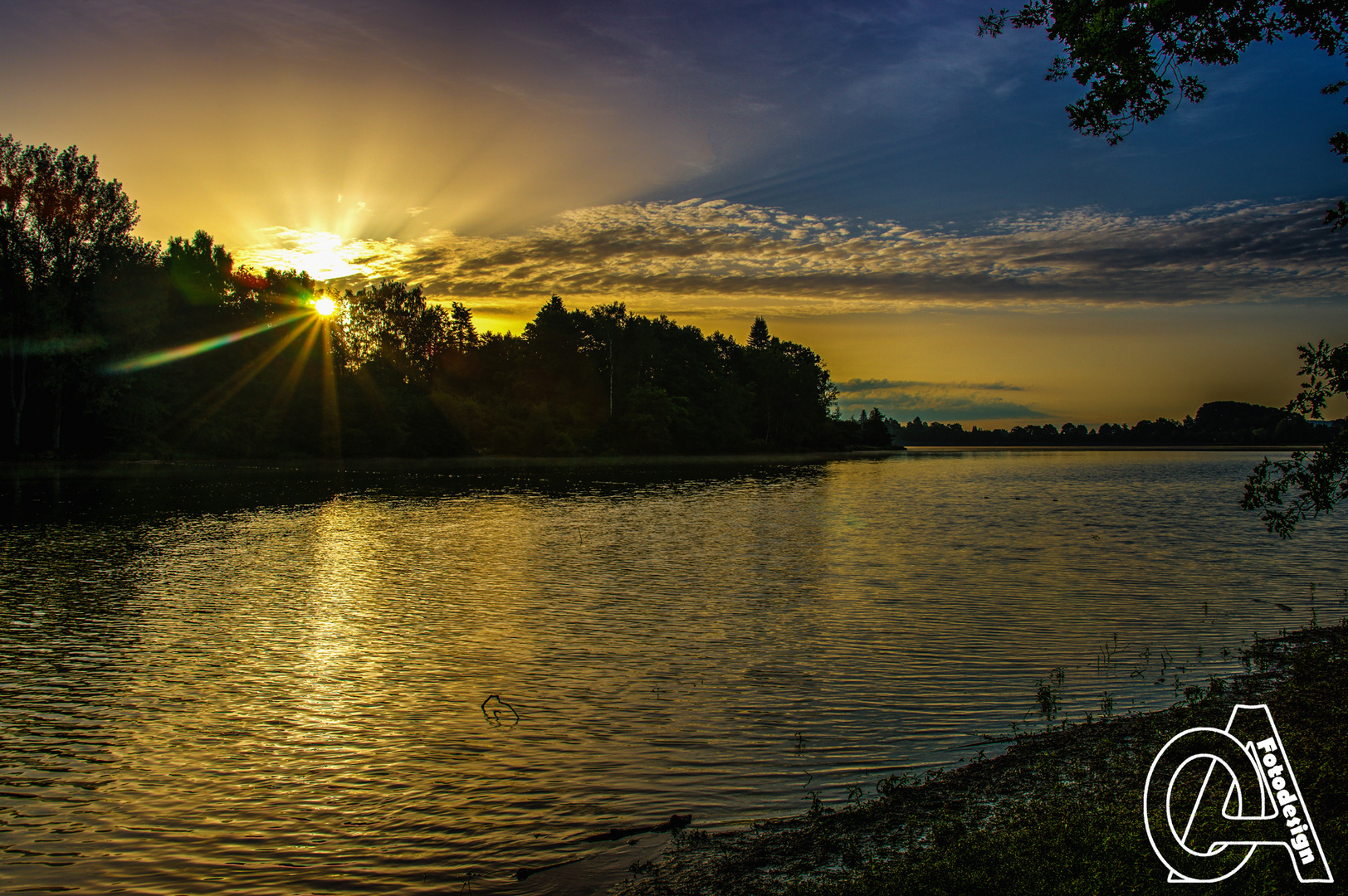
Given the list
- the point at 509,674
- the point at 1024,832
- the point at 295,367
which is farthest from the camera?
the point at 295,367

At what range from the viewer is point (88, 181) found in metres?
68.1

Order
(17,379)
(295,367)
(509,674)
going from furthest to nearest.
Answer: (295,367), (17,379), (509,674)

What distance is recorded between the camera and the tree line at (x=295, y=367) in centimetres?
6469

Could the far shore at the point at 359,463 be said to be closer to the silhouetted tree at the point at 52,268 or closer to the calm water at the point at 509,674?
the silhouetted tree at the point at 52,268

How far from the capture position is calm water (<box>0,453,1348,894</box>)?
6.90 meters

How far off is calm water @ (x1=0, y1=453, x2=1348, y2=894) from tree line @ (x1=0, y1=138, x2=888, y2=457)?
46.4 m

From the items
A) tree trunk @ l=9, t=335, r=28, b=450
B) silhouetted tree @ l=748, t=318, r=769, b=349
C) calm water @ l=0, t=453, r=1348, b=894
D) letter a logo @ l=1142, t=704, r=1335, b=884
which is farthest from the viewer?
silhouetted tree @ l=748, t=318, r=769, b=349

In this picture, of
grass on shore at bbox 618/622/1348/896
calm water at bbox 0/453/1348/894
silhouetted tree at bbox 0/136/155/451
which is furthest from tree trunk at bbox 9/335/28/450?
grass on shore at bbox 618/622/1348/896

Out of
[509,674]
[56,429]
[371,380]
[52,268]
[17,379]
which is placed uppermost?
[52,268]

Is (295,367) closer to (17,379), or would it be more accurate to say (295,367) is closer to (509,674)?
(17,379)

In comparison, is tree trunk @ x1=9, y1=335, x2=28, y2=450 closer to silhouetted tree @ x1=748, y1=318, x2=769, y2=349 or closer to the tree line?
the tree line

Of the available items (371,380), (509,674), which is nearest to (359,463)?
(371,380)

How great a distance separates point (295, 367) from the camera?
92.1m

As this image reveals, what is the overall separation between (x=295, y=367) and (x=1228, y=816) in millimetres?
101261
